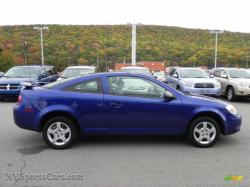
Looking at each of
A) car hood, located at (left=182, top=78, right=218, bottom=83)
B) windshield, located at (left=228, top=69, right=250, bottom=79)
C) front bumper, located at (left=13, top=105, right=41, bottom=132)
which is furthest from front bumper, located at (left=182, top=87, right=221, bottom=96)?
front bumper, located at (left=13, top=105, right=41, bottom=132)

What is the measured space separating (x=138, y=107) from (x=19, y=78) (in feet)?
28.1

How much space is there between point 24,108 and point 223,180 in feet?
12.0

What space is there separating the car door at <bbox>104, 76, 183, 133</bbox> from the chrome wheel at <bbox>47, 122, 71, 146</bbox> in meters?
0.76

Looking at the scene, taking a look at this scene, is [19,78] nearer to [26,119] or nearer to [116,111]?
[26,119]

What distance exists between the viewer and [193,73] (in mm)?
14508

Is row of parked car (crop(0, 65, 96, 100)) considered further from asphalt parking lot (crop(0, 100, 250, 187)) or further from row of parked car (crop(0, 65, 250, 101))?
asphalt parking lot (crop(0, 100, 250, 187))

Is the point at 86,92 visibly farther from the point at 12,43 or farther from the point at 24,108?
the point at 12,43

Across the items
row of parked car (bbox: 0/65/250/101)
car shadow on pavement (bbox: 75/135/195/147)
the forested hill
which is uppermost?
the forested hill

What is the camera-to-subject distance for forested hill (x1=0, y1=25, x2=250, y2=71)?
47656 mm

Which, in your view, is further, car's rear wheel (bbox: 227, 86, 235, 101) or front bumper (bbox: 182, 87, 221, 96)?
car's rear wheel (bbox: 227, 86, 235, 101)

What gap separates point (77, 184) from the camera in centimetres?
427

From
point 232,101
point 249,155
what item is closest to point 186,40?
point 232,101

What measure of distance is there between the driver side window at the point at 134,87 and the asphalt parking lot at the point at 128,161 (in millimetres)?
997

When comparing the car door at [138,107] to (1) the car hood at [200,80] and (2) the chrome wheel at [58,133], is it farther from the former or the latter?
(1) the car hood at [200,80]
